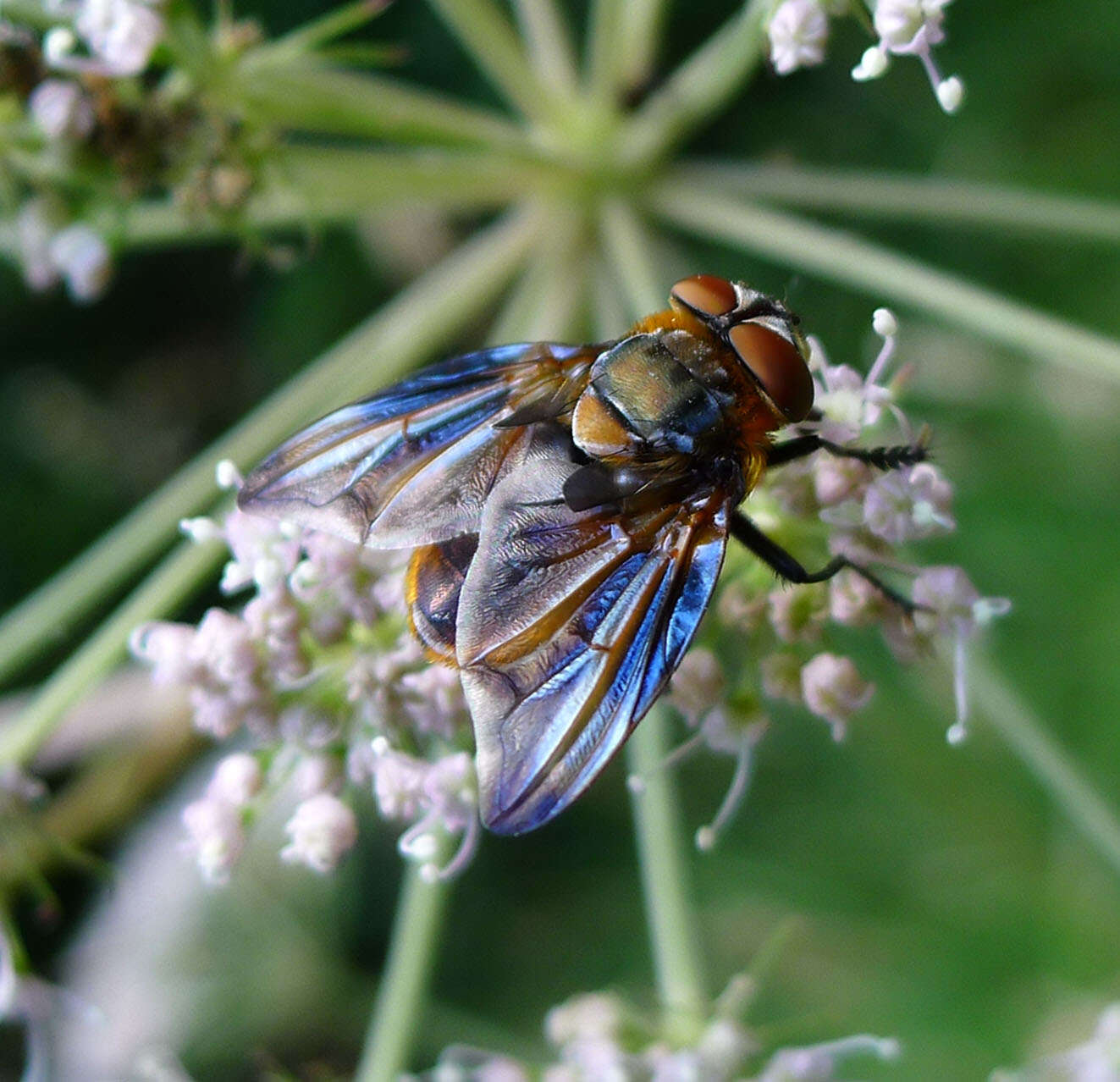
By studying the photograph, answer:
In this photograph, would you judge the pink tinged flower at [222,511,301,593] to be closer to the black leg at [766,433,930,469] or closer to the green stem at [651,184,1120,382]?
the black leg at [766,433,930,469]

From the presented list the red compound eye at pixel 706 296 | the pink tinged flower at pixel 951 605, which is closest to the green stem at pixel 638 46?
the red compound eye at pixel 706 296

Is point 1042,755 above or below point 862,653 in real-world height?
below

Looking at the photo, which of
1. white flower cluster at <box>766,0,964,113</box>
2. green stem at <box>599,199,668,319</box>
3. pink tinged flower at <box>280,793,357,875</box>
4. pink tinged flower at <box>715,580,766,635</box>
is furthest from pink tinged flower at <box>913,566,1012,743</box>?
green stem at <box>599,199,668,319</box>

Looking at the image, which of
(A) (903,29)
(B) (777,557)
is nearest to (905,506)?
(B) (777,557)

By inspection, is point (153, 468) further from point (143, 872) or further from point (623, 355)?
point (623, 355)

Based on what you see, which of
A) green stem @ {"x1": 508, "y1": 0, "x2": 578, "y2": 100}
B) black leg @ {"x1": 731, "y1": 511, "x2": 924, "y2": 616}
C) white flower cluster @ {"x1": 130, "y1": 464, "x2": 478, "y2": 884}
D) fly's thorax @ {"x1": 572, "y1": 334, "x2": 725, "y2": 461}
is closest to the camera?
fly's thorax @ {"x1": 572, "y1": 334, "x2": 725, "y2": 461}

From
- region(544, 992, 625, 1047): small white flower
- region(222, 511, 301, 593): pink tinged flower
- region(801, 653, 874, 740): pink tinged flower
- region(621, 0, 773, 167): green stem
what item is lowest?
region(544, 992, 625, 1047): small white flower

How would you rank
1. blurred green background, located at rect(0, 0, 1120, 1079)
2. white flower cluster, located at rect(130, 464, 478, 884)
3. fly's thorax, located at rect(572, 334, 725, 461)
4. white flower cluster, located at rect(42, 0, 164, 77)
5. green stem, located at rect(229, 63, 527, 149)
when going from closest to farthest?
1. fly's thorax, located at rect(572, 334, 725, 461)
2. white flower cluster, located at rect(130, 464, 478, 884)
3. white flower cluster, located at rect(42, 0, 164, 77)
4. green stem, located at rect(229, 63, 527, 149)
5. blurred green background, located at rect(0, 0, 1120, 1079)

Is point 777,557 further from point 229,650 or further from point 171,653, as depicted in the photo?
point 171,653
